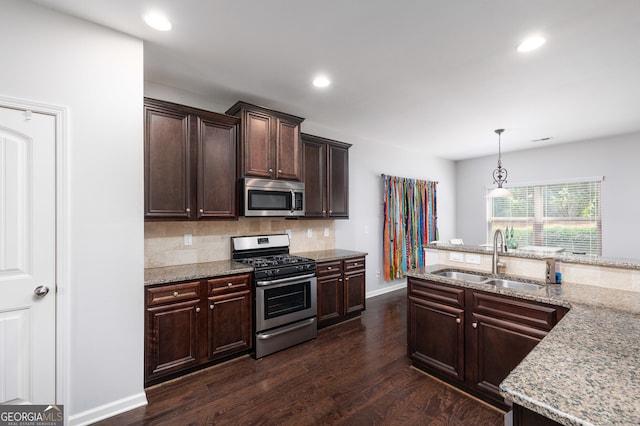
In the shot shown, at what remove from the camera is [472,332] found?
7.20 feet

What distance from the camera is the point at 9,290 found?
68.2 inches

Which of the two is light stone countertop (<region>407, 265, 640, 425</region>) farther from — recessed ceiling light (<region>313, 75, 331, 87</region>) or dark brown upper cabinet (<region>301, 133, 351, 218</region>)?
dark brown upper cabinet (<region>301, 133, 351, 218</region>)

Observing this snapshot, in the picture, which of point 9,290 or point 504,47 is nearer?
point 9,290

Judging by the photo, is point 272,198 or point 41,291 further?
point 272,198

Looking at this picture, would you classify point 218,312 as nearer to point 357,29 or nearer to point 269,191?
point 269,191

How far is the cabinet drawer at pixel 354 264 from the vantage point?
3738 mm

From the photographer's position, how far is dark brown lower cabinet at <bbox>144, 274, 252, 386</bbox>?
2.31m

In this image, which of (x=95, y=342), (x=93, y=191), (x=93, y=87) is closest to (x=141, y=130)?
(x=93, y=87)

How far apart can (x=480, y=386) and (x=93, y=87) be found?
358 centimetres

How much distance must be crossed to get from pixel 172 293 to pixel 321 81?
2.44 meters

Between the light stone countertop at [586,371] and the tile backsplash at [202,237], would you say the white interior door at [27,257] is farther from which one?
the light stone countertop at [586,371]

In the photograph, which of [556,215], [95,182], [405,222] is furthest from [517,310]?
[556,215]

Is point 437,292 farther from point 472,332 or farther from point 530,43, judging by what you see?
point 530,43

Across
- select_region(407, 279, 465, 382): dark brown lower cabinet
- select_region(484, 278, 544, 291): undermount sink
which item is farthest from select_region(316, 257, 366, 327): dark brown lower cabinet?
select_region(484, 278, 544, 291): undermount sink
